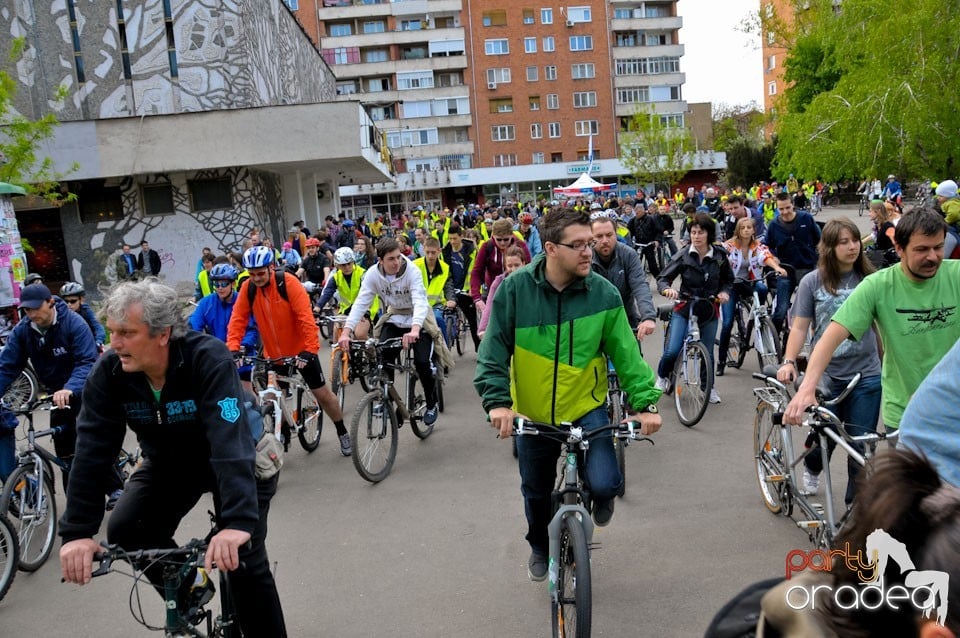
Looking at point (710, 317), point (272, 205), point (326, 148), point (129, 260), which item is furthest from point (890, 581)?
point (272, 205)

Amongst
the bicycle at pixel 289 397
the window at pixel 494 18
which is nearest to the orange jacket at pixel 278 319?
the bicycle at pixel 289 397

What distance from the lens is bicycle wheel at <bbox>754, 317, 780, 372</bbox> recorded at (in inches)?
366

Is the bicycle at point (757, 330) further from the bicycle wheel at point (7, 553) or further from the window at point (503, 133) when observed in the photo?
the window at point (503, 133)

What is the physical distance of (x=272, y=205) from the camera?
1230 inches

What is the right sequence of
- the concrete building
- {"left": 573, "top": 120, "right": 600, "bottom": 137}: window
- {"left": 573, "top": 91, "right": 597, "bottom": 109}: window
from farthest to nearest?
{"left": 573, "top": 120, "right": 600, "bottom": 137}: window < {"left": 573, "top": 91, "right": 597, "bottom": 109}: window < the concrete building

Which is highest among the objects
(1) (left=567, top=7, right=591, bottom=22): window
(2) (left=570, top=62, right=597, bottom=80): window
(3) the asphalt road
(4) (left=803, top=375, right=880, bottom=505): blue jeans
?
(1) (left=567, top=7, right=591, bottom=22): window

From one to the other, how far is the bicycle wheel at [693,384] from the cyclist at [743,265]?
1682mm

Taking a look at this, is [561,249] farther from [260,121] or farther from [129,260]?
[260,121]

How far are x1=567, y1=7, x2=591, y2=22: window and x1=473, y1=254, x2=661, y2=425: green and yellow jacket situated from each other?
7604 centimetres

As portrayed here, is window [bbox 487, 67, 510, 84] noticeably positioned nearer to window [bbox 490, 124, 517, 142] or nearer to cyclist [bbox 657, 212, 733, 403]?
window [bbox 490, 124, 517, 142]

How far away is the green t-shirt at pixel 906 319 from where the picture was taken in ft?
12.8

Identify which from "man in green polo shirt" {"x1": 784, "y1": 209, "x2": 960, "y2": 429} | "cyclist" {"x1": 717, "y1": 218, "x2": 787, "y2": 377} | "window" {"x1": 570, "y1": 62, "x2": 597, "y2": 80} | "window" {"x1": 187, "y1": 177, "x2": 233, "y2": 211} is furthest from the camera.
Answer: "window" {"x1": 570, "y1": 62, "x2": 597, "y2": 80}

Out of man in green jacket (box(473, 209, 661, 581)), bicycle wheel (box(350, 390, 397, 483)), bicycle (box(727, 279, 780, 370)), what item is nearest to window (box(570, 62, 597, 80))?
bicycle (box(727, 279, 780, 370))

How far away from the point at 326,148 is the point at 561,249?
78.6ft
